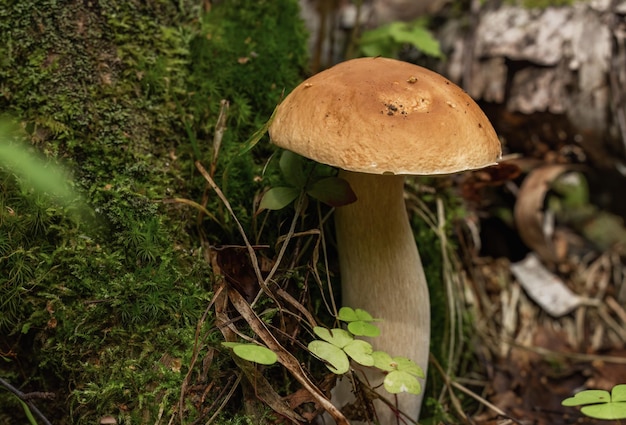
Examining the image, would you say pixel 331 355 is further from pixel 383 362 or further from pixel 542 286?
pixel 542 286

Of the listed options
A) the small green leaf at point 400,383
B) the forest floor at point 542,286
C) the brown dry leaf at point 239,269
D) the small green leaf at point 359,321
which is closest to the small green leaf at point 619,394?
the forest floor at point 542,286

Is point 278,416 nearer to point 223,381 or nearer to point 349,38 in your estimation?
point 223,381

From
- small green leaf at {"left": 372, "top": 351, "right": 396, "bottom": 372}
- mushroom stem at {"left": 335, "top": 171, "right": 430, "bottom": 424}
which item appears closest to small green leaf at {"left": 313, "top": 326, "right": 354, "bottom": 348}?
small green leaf at {"left": 372, "top": 351, "right": 396, "bottom": 372}

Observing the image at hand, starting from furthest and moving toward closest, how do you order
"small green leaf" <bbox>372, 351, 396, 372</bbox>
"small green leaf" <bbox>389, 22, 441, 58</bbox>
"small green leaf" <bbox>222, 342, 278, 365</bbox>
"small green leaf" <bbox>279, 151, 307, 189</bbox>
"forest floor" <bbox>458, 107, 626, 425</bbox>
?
"small green leaf" <bbox>389, 22, 441, 58</bbox>
"forest floor" <bbox>458, 107, 626, 425</bbox>
"small green leaf" <bbox>279, 151, 307, 189</bbox>
"small green leaf" <bbox>372, 351, 396, 372</bbox>
"small green leaf" <bbox>222, 342, 278, 365</bbox>

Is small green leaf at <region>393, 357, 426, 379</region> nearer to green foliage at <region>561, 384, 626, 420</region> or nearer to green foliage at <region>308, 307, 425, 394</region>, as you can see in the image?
green foliage at <region>308, 307, 425, 394</region>

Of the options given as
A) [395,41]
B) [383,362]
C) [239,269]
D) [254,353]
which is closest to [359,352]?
[383,362]

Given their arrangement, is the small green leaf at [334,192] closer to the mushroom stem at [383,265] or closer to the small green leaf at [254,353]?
the mushroom stem at [383,265]
